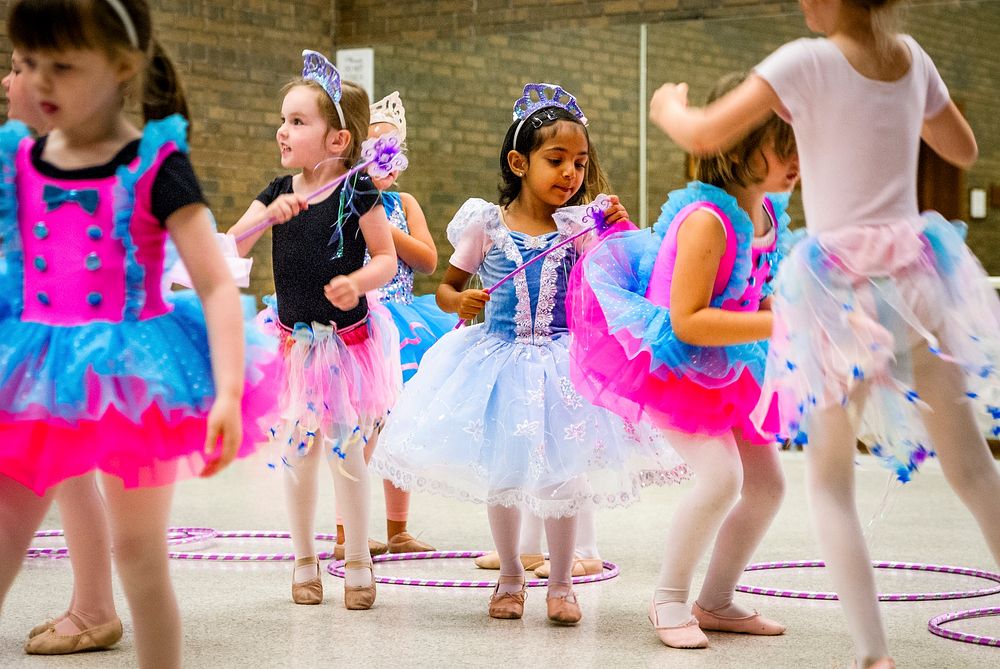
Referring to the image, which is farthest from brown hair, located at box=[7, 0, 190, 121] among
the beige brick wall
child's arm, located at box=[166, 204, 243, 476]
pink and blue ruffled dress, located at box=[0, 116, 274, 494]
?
the beige brick wall

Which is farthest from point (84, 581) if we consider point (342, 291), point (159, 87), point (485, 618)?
point (159, 87)

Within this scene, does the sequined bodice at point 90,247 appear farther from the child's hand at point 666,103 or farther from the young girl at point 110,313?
the child's hand at point 666,103

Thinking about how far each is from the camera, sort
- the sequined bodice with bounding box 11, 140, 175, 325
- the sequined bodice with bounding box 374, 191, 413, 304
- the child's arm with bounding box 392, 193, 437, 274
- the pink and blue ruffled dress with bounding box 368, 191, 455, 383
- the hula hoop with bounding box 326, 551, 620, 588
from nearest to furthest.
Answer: the sequined bodice with bounding box 11, 140, 175, 325, the hula hoop with bounding box 326, 551, 620, 588, the child's arm with bounding box 392, 193, 437, 274, the pink and blue ruffled dress with bounding box 368, 191, 455, 383, the sequined bodice with bounding box 374, 191, 413, 304

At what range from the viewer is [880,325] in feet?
6.61

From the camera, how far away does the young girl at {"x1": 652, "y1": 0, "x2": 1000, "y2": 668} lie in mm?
2027

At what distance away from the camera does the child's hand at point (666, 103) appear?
7.01 ft

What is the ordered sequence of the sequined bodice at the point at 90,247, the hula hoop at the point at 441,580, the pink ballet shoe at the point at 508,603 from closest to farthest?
the sequined bodice at the point at 90,247, the pink ballet shoe at the point at 508,603, the hula hoop at the point at 441,580

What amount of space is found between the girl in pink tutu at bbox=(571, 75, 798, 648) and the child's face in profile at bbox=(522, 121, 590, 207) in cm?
36

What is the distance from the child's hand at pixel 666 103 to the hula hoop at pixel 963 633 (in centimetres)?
127

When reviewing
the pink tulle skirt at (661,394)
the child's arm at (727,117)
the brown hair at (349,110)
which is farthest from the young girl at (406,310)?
the child's arm at (727,117)

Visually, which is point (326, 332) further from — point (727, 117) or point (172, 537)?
point (727, 117)

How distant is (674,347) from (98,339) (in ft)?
3.85

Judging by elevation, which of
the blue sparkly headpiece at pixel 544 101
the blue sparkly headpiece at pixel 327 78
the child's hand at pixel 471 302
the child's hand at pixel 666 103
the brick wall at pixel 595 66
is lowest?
the child's hand at pixel 471 302

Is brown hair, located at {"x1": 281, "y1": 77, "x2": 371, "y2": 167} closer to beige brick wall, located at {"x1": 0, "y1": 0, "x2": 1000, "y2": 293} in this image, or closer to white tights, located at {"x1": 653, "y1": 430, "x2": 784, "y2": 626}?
white tights, located at {"x1": 653, "y1": 430, "x2": 784, "y2": 626}
